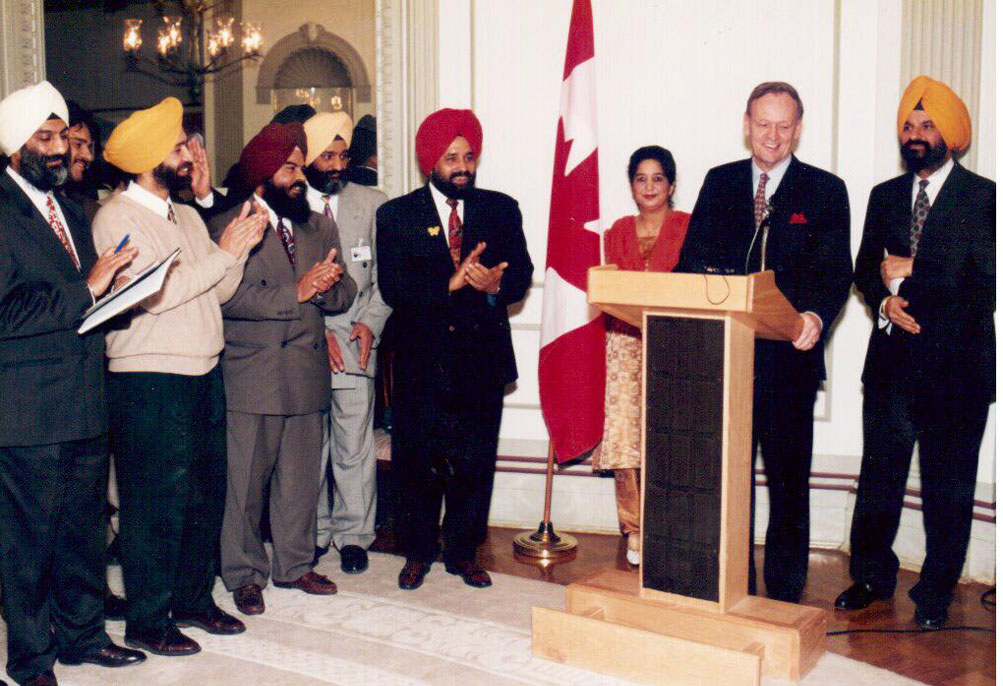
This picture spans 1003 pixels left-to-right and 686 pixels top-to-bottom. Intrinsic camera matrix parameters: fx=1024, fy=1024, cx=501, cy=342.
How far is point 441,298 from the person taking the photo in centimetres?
399

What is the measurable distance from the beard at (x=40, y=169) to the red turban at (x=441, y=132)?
1.45m

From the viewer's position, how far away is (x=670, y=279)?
2949 mm

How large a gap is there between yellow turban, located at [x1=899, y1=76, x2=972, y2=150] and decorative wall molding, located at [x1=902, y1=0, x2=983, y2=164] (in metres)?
0.49

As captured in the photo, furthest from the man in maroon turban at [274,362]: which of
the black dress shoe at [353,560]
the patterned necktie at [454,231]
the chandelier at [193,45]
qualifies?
the chandelier at [193,45]

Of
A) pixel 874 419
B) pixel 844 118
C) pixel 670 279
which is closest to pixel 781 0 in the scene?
pixel 844 118

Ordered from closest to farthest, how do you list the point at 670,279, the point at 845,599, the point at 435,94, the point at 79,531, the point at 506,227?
the point at 670,279 < the point at 79,531 < the point at 845,599 < the point at 506,227 < the point at 435,94

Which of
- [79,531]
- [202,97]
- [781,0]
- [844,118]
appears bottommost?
[79,531]

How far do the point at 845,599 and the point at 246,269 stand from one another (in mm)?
2543

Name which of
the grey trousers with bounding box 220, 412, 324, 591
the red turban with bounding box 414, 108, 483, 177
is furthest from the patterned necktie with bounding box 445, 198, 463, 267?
the grey trousers with bounding box 220, 412, 324, 591

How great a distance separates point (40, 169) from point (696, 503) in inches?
85.6

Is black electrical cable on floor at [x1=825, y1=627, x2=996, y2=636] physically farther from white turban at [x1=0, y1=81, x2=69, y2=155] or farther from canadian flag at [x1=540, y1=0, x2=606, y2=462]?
white turban at [x1=0, y1=81, x2=69, y2=155]

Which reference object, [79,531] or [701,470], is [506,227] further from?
[79,531]

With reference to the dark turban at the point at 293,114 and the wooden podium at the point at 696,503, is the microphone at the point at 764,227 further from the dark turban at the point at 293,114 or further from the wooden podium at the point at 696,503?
the dark turban at the point at 293,114

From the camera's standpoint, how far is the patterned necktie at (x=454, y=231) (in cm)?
409
